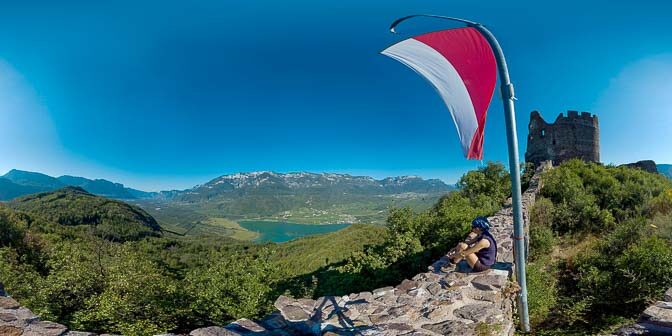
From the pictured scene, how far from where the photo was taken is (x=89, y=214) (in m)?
97.8

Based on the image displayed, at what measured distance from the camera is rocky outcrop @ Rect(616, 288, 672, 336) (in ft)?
10.0

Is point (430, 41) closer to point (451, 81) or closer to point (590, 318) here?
point (451, 81)

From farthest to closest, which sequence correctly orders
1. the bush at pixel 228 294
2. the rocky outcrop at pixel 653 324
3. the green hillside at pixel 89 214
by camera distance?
the green hillside at pixel 89 214, the bush at pixel 228 294, the rocky outcrop at pixel 653 324

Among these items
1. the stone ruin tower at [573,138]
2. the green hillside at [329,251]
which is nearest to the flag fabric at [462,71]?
the green hillside at [329,251]

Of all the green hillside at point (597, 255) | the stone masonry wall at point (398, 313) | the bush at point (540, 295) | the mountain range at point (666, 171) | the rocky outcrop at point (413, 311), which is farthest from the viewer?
the mountain range at point (666, 171)

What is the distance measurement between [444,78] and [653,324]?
3.38m

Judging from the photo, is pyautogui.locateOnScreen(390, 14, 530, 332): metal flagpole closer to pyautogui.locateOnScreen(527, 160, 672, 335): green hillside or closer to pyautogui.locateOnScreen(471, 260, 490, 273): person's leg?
pyautogui.locateOnScreen(471, 260, 490, 273): person's leg

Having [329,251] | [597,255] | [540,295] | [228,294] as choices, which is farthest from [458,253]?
[329,251]

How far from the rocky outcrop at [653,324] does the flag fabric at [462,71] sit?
7.49ft

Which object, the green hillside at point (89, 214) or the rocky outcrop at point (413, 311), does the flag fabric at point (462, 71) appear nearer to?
the rocky outcrop at point (413, 311)

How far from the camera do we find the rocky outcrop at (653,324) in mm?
3054

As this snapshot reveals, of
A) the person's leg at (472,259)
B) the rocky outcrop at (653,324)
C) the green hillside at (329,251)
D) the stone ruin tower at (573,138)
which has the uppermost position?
the stone ruin tower at (573,138)

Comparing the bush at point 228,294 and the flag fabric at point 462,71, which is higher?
the flag fabric at point 462,71

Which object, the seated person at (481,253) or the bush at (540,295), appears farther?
the bush at (540,295)
